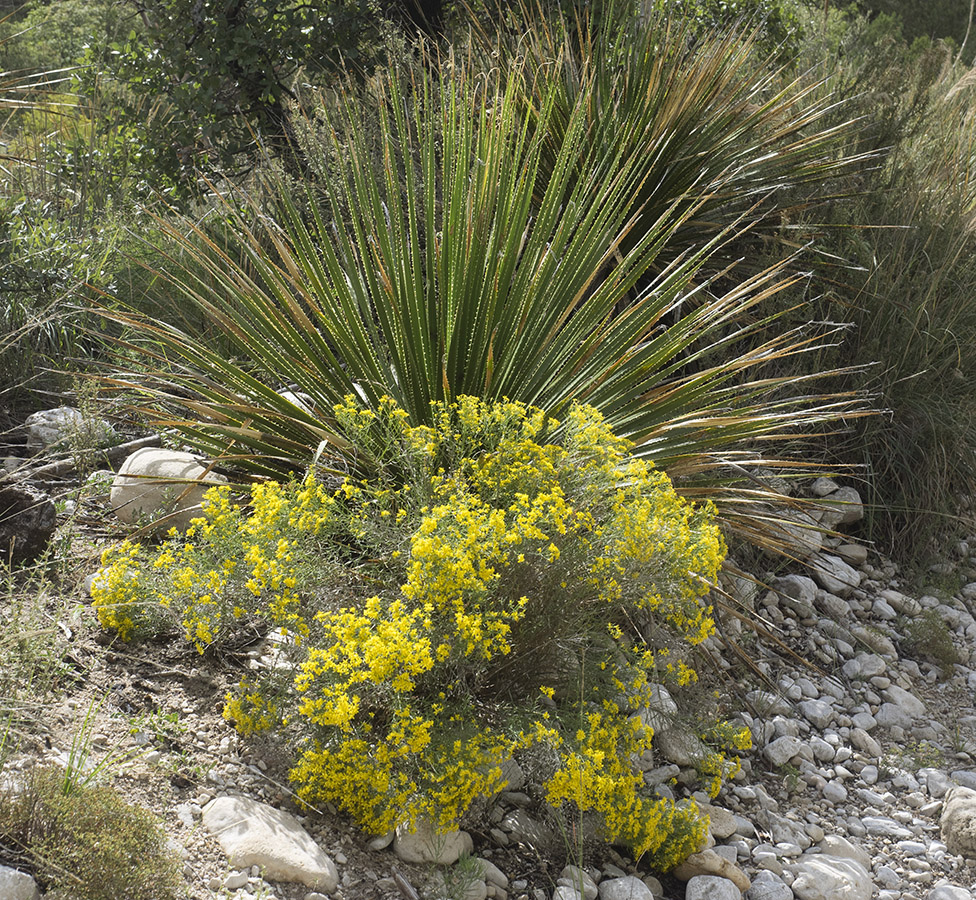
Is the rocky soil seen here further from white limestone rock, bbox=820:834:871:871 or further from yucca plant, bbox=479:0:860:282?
yucca plant, bbox=479:0:860:282

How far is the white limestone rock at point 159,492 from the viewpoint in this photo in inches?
135

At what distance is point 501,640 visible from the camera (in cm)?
229

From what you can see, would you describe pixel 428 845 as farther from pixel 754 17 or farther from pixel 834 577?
pixel 754 17

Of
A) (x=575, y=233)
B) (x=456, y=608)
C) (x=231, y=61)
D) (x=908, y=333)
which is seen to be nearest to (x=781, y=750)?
(x=456, y=608)

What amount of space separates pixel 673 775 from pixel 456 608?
114 centimetres

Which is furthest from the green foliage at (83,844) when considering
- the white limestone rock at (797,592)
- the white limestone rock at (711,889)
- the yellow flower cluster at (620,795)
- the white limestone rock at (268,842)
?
the white limestone rock at (797,592)

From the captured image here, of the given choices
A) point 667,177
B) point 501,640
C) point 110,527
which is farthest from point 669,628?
point 667,177

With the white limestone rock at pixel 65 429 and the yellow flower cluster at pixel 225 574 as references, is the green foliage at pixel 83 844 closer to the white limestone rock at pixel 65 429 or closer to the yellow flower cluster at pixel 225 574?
the yellow flower cluster at pixel 225 574

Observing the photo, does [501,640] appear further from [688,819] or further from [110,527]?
[110,527]

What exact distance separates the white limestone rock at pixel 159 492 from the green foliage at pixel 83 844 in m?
1.57

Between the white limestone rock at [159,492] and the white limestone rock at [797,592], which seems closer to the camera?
the white limestone rock at [159,492]

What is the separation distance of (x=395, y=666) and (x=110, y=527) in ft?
5.63

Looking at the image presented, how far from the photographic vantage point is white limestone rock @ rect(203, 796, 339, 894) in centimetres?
208

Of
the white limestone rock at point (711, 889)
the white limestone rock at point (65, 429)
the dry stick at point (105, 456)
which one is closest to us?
the white limestone rock at point (711, 889)
